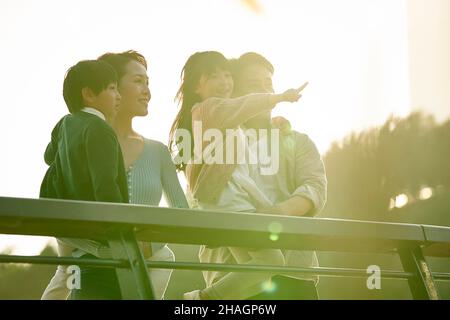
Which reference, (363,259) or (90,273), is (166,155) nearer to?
(90,273)

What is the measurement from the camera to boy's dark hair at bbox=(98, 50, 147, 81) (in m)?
4.50

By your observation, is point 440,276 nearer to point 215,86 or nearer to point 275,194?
point 275,194

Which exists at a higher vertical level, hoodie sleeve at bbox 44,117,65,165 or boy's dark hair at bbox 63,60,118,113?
boy's dark hair at bbox 63,60,118,113

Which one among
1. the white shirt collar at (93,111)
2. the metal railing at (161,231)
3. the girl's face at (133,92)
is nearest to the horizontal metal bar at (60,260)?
the metal railing at (161,231)

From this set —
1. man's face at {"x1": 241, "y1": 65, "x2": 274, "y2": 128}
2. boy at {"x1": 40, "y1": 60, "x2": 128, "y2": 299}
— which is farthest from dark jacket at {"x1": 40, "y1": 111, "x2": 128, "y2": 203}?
man's face at {"x1": 241, "y1": 65, "x2": 274, "y2": 128}

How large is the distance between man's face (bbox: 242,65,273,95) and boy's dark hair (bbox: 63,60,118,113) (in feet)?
3.66

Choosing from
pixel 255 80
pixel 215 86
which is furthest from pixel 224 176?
pixel 255 80

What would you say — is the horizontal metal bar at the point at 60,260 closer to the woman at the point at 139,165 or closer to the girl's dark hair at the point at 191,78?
the woman at the point at 139,165

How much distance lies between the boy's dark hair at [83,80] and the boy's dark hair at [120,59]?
51 cm

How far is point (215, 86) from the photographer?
4684mm

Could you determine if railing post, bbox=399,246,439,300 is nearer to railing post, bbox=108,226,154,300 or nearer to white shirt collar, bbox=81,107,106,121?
railing post, bbox=108,226,154,300

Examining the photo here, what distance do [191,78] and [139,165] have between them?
80cm

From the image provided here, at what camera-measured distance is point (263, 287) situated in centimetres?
436

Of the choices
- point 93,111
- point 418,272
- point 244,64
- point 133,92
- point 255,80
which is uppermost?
point 244,64
